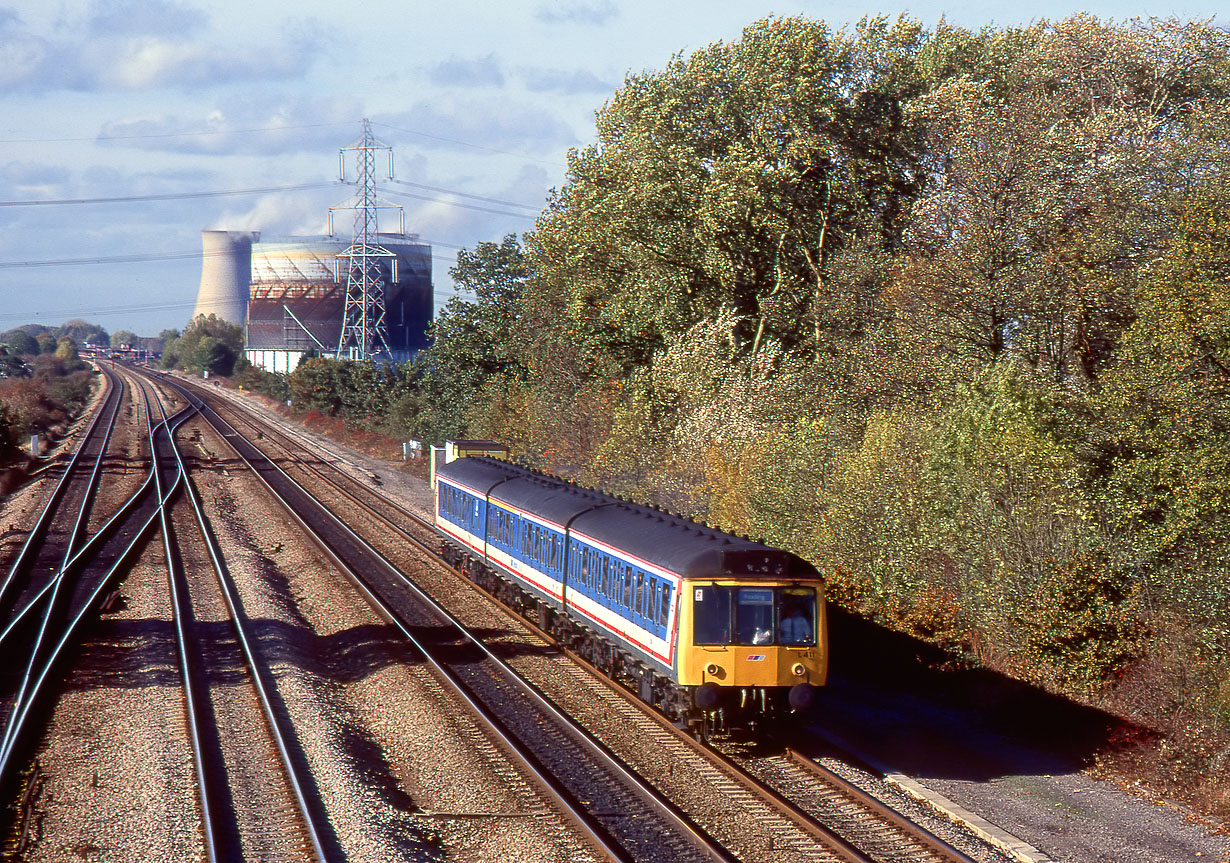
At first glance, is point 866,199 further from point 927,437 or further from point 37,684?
point 37,684

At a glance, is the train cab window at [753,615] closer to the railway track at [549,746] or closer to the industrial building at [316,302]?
the railway track at [549,746]

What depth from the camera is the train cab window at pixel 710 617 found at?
1600 cm

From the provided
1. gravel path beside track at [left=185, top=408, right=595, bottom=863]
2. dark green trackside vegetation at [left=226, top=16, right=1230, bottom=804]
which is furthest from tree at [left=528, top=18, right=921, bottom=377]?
gravel path beside track at [left=185, top=408, right=595, bottom=863]

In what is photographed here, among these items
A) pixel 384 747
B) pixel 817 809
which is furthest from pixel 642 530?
pixel 817 809

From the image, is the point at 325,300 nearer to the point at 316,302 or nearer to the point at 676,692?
the point at 316,302

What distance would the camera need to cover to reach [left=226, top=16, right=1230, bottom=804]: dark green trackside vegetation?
731 inches

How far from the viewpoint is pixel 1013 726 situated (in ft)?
60.1

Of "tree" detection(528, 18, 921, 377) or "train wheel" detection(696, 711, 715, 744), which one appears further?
"tree" detection(528, 18, 921, 377)

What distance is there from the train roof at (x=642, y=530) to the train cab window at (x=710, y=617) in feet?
0.87

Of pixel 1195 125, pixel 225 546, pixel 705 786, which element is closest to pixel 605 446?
pixel 225 546

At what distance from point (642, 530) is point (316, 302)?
392ft

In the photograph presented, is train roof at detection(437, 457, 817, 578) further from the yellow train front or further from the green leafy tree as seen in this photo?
the green leafy tree

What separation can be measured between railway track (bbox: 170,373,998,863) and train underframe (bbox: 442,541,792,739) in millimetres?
352

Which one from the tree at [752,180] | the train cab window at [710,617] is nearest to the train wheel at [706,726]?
the train cab window at [710,617]
